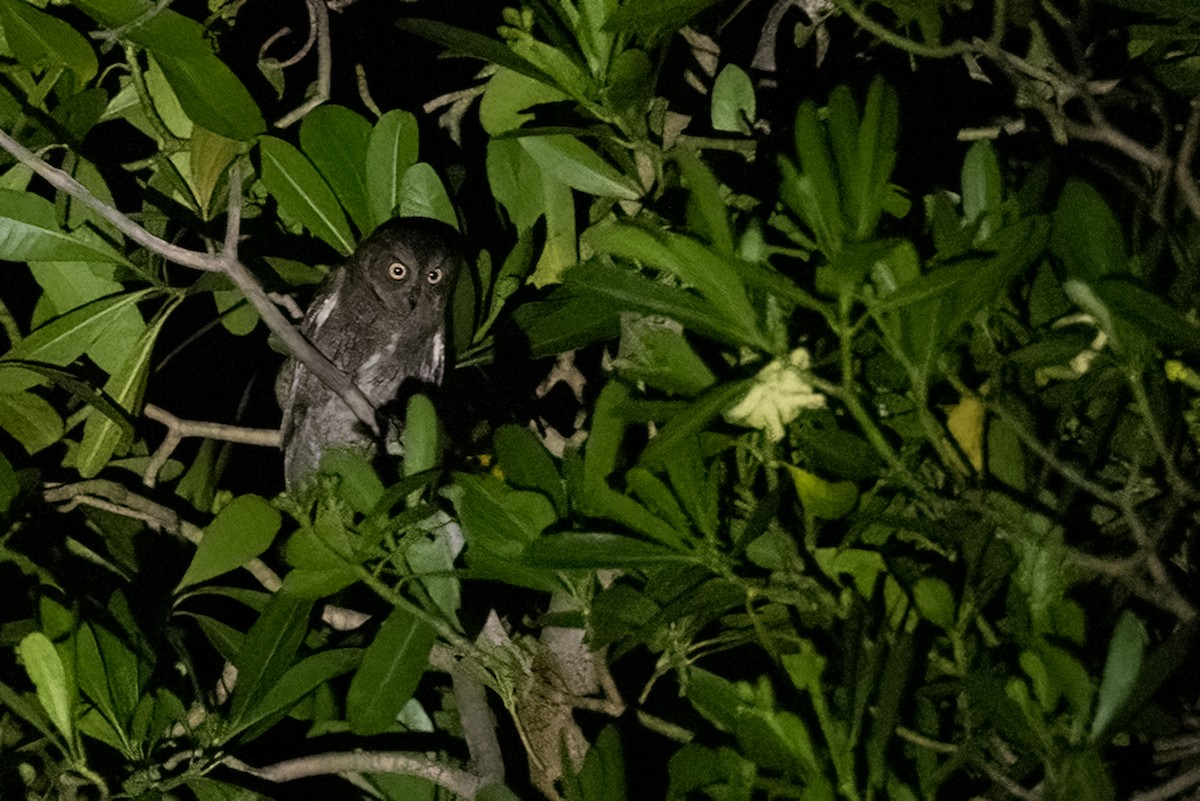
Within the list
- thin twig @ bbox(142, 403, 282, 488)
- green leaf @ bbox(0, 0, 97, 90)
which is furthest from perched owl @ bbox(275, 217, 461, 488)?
green leaf @ bbox(0, 0, 97, 90)

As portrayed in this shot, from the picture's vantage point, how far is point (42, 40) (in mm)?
1196

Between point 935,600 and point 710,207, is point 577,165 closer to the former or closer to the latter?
point 710,207

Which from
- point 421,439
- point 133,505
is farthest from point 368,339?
point 421,439

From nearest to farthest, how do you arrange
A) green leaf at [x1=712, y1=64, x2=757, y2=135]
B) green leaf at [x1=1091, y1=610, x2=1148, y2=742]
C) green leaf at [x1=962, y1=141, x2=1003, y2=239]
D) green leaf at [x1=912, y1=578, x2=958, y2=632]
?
1. green leaf at [x1=1091, y1=610, x2=1148, y2=742]
2. green leaf at [x1=912, y1=578, x2=958, y2=632]
3. green leaf at [x1=962, y1=141, x2=1003, y2=239]
4. green leaf at [x1=712, y1=64, x2=757, y2=135]

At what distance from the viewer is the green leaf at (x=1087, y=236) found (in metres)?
0.78

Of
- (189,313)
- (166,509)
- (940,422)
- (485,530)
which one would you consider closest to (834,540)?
(940,422)

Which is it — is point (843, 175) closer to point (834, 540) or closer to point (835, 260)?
point (835, 260)

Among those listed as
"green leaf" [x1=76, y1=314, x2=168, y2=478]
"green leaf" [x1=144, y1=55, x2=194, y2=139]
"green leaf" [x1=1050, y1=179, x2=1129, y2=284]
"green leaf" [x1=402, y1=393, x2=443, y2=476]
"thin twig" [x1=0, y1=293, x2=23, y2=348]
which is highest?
"green leaf" [x1=144, y1=55, x2=194, y2=139]

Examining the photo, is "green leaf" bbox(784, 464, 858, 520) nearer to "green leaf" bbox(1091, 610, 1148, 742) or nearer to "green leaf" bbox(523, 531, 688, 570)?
"green leaf" bbox(523, 531, 688, 570)

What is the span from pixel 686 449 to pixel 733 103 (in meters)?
0.58

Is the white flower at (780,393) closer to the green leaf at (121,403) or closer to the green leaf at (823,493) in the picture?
the green leaf at (823,493)

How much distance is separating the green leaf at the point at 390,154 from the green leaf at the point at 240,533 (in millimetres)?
427

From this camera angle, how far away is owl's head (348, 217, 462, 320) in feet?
5.48

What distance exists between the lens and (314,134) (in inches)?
53.7
